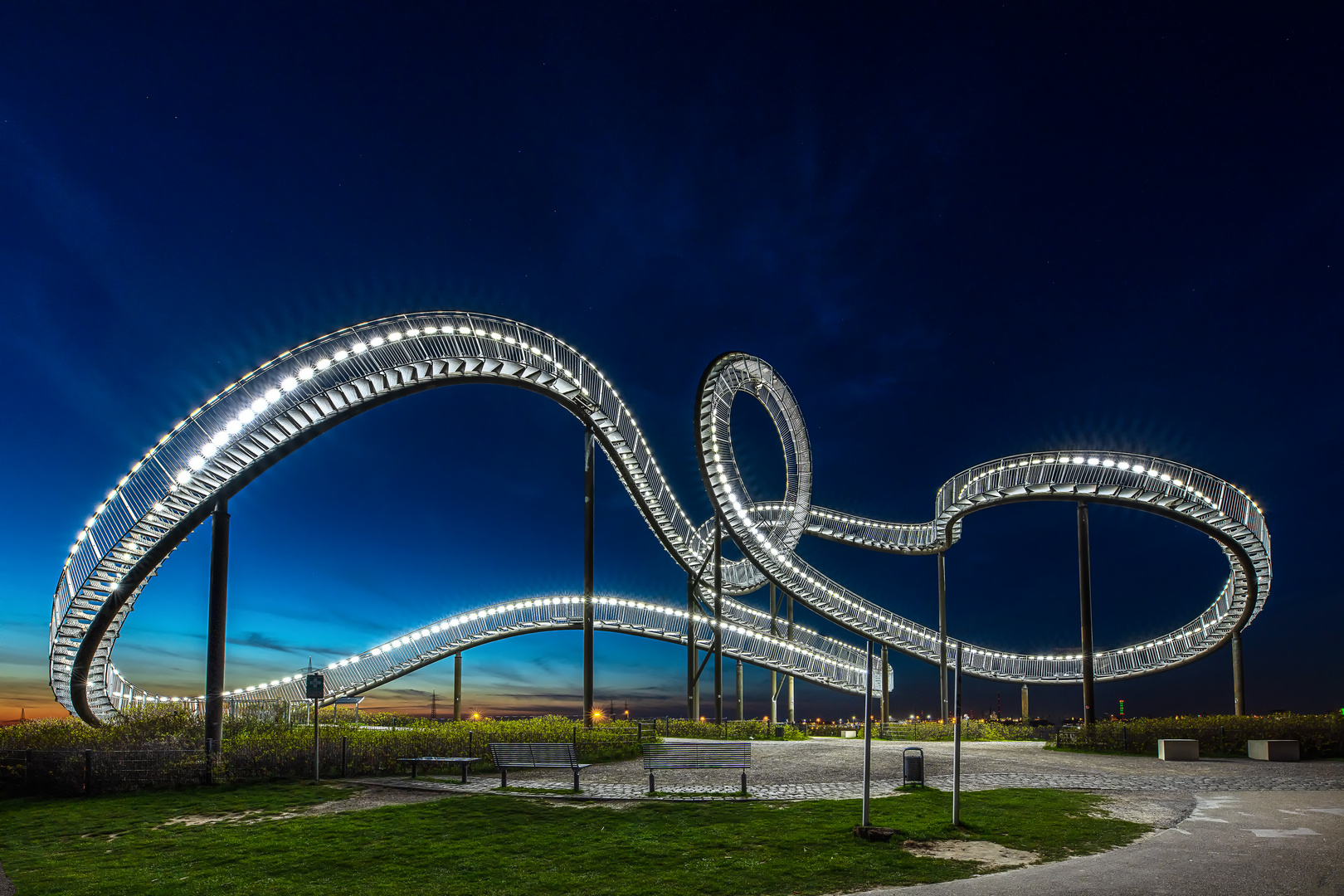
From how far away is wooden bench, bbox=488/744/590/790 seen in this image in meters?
17.0

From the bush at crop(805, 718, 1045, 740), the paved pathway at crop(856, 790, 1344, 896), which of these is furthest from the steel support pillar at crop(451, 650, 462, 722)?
the paved pathway at crop(856, 790, 1344, 896)

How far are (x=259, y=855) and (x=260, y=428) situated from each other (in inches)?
534

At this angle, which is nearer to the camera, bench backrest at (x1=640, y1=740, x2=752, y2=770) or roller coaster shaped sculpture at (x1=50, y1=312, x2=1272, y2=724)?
bench backrest at (x1=640, y1=740, x2=752, y2=770)

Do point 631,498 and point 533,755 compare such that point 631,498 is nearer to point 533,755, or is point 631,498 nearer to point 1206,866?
point 533,755

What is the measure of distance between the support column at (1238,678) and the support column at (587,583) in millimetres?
29594

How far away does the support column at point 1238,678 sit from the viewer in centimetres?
3869

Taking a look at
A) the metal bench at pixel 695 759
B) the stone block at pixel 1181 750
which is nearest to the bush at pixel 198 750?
the metal bench at pixel 695 759

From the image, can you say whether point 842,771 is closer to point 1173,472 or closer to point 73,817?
point 73,817

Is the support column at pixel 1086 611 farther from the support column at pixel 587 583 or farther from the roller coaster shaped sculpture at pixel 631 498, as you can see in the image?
the support column at pixel 587 583

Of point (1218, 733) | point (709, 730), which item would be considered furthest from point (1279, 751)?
point (709, 730)

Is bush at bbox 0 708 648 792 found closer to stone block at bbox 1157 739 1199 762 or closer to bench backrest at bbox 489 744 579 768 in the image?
bench backrest at bbox 489 744 579 768

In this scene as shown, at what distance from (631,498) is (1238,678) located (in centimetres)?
2928

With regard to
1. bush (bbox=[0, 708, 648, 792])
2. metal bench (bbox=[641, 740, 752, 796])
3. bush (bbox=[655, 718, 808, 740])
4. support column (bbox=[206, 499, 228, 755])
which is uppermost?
support column (bbox=[206, 499, 228, 755])

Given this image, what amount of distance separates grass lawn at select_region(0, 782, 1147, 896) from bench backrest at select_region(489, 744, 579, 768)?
1595mm
